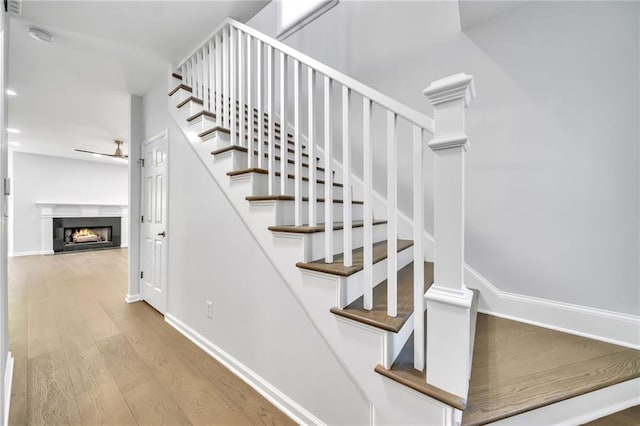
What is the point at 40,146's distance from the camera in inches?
215

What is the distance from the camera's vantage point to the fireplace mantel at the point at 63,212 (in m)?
6.18

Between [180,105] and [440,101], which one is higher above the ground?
[180,105]

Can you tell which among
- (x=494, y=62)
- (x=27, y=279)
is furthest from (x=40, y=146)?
(x=494, y=62)

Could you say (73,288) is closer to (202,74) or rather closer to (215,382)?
(215,382)

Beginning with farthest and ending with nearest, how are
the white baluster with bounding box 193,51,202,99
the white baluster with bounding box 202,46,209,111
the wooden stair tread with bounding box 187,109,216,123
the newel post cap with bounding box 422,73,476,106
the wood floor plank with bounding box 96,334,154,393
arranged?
the white baluster with bounding box 193,51,202,99, the white baluster with bounding box 202,46,209,111, the wooden stair tread with bounding box 187,109,216,123, the wood floor plank with bounding box 96,334,154,393, the newel post cap with bounding box 422,73,476,106

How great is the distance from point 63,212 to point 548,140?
936 cm

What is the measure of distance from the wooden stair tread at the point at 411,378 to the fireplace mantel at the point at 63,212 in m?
6.76

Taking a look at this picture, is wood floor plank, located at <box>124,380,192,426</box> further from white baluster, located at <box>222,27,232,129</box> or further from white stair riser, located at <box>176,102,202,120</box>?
white stair riser, located at <box>176,102,202,120</box>

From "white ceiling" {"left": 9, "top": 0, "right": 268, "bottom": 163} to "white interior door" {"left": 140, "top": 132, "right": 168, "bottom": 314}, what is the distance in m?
0.70

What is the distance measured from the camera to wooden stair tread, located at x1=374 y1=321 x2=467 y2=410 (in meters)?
0.82

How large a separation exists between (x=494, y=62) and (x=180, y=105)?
99.7 inches

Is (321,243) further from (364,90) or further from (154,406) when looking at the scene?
(154,406)

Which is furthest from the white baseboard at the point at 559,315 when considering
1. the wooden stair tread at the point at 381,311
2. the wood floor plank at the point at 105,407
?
the wood floor plank at the point at 105,407

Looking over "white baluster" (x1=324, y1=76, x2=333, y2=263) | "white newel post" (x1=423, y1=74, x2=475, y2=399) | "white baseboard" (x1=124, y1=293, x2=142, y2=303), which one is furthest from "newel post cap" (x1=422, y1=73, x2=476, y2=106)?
"white baseboard" (x1=124, y1=293, x2=142, y2=303)
